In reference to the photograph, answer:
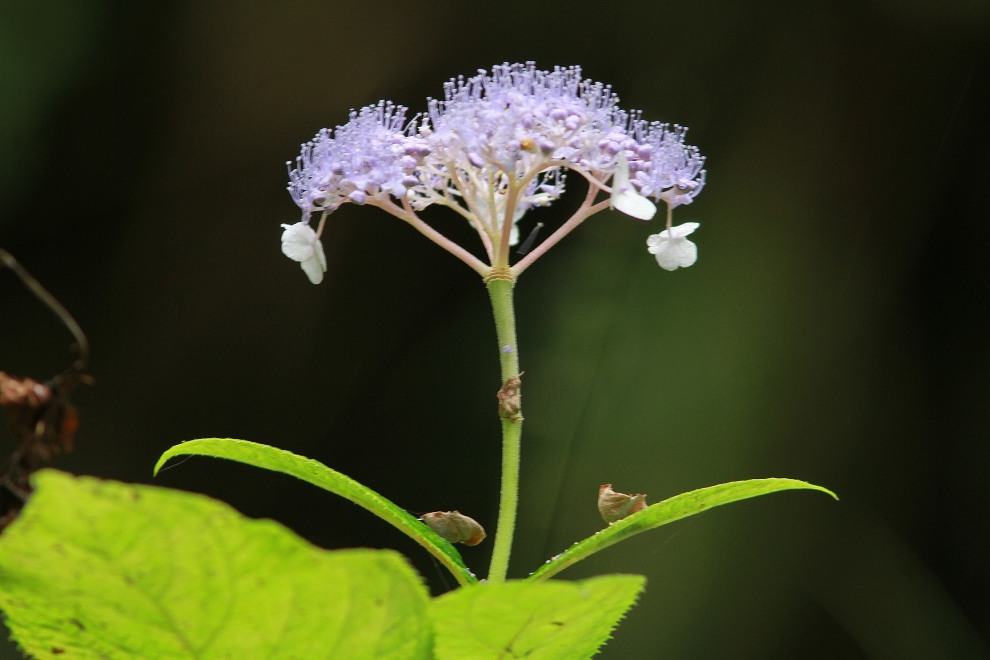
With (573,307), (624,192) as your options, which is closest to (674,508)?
(624,192)

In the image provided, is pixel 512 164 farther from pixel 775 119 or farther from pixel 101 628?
pixel 775 119

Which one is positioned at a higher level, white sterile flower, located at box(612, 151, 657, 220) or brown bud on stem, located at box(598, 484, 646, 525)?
white sterile flower, located at box(612, 151, 657, 220)

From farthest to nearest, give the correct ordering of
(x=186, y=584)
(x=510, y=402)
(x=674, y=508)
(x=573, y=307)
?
(x=573, y=307) < (x=510, y=402) < (x=674, y=508) < (x=186, y=584)

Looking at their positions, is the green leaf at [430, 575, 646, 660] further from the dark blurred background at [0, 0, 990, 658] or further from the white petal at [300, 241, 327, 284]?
the dark blurred background at [0, 0, 990, 658]

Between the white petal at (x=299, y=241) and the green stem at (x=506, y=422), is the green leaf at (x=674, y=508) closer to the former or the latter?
the green stem at (x=506, y=422)

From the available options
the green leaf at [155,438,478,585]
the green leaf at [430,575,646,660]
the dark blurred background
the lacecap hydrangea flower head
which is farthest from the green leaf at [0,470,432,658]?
the dark blurred background

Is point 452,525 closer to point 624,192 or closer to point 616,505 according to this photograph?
point 616,505

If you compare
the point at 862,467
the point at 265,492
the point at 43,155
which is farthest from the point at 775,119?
the point at 43,155
